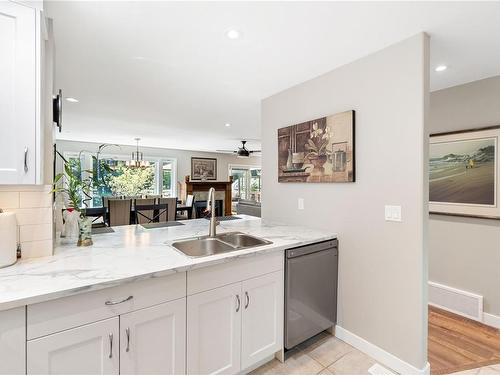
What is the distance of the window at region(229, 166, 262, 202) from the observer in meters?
9.78

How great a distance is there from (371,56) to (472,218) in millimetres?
1826

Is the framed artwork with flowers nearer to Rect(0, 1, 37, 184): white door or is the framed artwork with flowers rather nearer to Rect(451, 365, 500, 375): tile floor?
Rect(451, 365, 500, 375): tile floor

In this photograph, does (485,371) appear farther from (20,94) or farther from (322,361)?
(20,94)

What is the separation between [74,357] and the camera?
1121 millimetres

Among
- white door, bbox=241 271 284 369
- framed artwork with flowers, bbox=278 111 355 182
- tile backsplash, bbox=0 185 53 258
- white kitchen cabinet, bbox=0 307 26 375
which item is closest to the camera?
white kitchen cabinet, bbox=0 307 26 375

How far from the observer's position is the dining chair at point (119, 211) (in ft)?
14.8

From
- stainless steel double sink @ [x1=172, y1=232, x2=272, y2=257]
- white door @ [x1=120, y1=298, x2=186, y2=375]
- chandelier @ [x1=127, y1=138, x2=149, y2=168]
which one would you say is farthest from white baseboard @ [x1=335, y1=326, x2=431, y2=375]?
chandelier @ [x1=127, y1=138, x2=149, y2=168]

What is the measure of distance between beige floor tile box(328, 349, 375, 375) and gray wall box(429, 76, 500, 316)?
1.39 metres

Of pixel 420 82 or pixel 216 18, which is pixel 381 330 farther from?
pixel 216 18

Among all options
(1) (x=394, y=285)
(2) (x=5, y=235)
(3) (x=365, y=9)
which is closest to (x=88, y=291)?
(2) (x=5, y=235)

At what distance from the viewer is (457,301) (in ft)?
8.33

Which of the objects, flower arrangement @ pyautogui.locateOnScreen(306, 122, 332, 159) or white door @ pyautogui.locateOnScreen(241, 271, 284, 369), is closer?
white door @ pyautogui.locateOnScreen(241, 271, 284, 369)

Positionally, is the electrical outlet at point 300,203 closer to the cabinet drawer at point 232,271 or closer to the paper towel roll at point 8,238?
the cabinet drawer at point 232,271

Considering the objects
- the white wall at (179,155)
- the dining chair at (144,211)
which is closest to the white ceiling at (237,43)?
the dining chair at (144,211)
